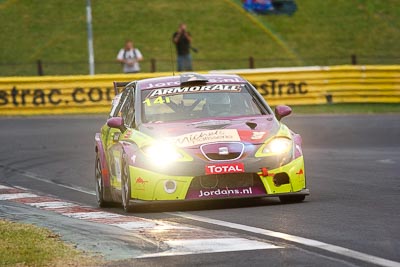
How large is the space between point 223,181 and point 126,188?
100cm

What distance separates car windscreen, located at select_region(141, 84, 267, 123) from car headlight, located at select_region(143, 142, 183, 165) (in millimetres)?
894

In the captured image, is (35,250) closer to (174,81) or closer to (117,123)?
(117,123)

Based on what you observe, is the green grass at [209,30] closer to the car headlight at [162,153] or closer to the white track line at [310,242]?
the car headlight at [162,153]

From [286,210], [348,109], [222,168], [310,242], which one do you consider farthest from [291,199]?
[348,109]

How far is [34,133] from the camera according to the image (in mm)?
26406

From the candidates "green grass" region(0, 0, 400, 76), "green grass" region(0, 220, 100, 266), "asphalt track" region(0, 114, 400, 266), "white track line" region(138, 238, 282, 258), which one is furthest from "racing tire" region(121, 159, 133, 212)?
"green grass" region(0, 0, 400, 76)

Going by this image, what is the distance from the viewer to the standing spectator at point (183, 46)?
3709 centimetres

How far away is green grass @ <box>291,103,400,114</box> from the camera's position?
31.5 meters

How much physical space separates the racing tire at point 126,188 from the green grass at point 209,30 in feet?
115

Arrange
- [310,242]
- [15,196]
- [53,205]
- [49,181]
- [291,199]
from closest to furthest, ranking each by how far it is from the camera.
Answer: [310,242] → [291,199] → [53,205] → [15,196] → [49,181]

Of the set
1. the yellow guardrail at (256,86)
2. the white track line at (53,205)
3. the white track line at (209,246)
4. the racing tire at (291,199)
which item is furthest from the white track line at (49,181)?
the yellow guardrail at (256,86)

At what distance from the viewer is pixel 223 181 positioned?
39.8 ft

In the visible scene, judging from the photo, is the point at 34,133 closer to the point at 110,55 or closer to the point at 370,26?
the point at 110,55

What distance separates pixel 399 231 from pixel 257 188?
2.65 metres
